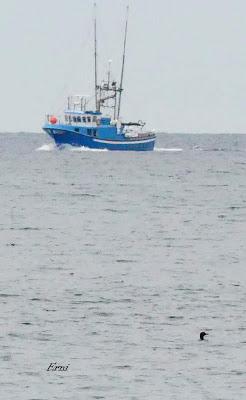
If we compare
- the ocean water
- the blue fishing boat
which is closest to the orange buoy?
the blue fishing boat

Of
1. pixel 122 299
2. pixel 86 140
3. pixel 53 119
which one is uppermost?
pixel 122 299

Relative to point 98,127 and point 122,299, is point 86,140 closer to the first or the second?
point 98,127

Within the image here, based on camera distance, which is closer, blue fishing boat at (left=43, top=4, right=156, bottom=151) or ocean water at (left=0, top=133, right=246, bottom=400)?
ocean water at (left=0, top=133, right=246, bottom=400)

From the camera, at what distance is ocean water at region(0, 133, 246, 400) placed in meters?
33.9

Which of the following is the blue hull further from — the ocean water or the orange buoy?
the ocean water

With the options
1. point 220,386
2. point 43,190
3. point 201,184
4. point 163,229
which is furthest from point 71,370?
point 201,184

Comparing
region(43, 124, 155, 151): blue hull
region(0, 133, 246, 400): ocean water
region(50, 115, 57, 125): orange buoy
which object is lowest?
region(43, 124, 155, 151): blue hull

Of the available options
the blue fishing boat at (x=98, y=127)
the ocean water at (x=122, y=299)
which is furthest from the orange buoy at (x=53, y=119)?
the ocean water at (x=122, y=299)

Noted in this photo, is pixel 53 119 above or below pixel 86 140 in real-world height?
above

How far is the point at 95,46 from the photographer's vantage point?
615 ft

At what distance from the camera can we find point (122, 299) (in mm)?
45750

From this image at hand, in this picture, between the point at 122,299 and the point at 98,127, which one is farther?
the point at 98,127

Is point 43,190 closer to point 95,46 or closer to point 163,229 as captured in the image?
point 163,229

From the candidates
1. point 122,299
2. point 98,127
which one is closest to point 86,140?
point 98,127
